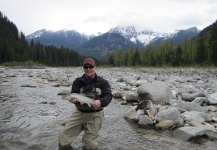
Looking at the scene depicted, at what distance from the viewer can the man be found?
6223 mm

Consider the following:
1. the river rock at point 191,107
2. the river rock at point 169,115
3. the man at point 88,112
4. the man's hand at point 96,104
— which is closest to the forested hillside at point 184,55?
the river rock at point 191,107

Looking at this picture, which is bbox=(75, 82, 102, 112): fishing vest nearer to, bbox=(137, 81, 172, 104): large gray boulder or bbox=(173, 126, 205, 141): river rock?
bbox=(173, 126, 205, 141): river rock

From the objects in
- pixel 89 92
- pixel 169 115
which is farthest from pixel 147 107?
pixel 89 92

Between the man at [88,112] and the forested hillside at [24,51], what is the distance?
87838 millimetres

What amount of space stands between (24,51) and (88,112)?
104974mm

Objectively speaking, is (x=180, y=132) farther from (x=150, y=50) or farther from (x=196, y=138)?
(x=150, y=50)

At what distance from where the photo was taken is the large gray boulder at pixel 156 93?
12031mm

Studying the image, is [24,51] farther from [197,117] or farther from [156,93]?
[197,117]

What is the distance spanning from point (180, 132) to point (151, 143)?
113cm

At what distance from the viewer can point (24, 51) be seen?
4131 inches

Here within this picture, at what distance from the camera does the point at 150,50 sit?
9488 centimetres

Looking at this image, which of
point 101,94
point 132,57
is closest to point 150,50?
point 132,57

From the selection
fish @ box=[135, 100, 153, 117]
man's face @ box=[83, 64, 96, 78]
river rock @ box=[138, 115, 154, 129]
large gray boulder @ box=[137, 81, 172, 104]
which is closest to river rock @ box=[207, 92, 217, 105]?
large gray boulder @ box=[137, 81, 172, 104]

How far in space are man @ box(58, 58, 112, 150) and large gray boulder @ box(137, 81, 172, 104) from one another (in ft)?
20.2
